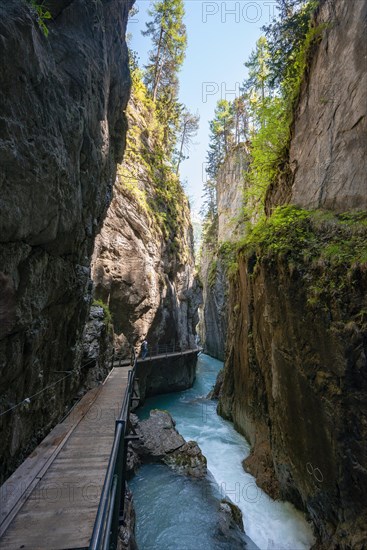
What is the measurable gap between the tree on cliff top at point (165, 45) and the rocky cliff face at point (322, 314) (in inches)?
880

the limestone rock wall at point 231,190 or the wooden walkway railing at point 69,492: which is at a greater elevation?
the limestone rock wall at point 231,190

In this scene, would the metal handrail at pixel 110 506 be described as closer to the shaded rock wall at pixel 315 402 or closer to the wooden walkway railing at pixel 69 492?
the wooden walkway railing at pixel 69 492

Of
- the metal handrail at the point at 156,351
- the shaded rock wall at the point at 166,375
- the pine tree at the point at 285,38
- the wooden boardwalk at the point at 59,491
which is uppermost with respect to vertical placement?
the pine tree at the point at 285,38

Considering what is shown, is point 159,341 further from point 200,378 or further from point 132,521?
point 132,521

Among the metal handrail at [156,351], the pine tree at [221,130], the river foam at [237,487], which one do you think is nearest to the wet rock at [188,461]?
the river foam at [237,487]

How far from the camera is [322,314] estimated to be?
612 centimetres

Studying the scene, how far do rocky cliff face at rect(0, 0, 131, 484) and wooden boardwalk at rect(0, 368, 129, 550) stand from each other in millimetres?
487

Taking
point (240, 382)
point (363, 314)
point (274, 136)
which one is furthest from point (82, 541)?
point (274, 136)

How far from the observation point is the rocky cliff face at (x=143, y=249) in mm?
17922

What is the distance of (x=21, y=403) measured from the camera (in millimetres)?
4598

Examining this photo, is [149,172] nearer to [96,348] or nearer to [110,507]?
[96,348]

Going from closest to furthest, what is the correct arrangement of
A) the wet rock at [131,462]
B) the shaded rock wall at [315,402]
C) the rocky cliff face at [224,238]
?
the shaded rock wall at [315,402] → the wet rock at [131,462] → the rocky cliff face at [224,238]

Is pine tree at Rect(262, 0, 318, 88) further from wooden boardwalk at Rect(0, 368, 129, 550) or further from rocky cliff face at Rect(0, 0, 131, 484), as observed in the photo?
wooden boardwalk at Rect(0, 368, 129, 550)

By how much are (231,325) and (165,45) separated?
27829 mm
